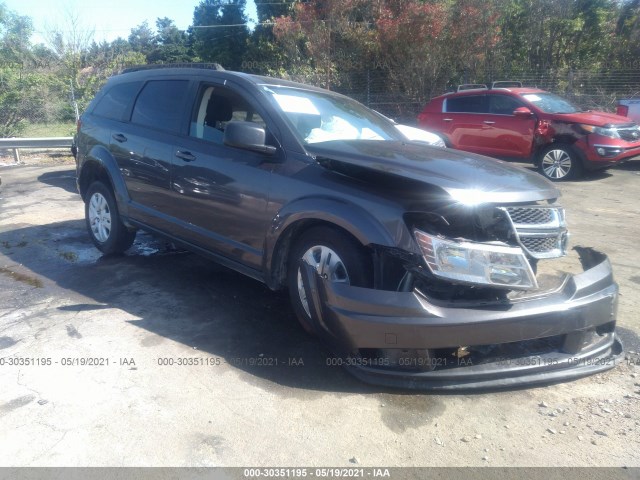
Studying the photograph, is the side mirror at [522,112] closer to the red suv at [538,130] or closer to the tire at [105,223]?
the red suv at [538,130]

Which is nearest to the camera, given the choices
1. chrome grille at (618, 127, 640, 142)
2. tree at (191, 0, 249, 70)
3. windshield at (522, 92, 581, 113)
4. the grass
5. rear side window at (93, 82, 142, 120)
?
rear side window at (93, 82, 142, 120)

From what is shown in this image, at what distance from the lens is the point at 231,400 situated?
11.0ft

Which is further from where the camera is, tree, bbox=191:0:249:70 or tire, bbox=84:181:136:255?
tree, bbox=191:0:249:70

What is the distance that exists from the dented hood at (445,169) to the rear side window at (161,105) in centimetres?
164

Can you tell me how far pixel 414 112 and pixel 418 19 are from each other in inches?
105

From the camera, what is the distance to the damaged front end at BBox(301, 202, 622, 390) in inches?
125

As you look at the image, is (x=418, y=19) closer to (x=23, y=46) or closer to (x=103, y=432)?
(x=103, y=432)

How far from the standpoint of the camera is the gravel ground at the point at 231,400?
289cm

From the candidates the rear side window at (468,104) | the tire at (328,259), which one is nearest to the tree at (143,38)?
the rear side window at (468,104)

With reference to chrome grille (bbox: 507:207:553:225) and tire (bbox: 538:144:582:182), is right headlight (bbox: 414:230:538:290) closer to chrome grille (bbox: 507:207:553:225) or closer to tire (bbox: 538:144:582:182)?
chrome grille (bbox: 507:207:553:225)

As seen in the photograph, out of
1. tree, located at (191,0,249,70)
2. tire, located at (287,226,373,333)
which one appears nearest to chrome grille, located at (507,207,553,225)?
tire, located at (287,226,373,333)

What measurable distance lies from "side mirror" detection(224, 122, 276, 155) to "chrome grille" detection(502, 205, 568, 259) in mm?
1730

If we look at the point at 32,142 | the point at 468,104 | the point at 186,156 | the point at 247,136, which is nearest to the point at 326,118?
the point at 247,136

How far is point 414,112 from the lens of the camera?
57.9 feet
